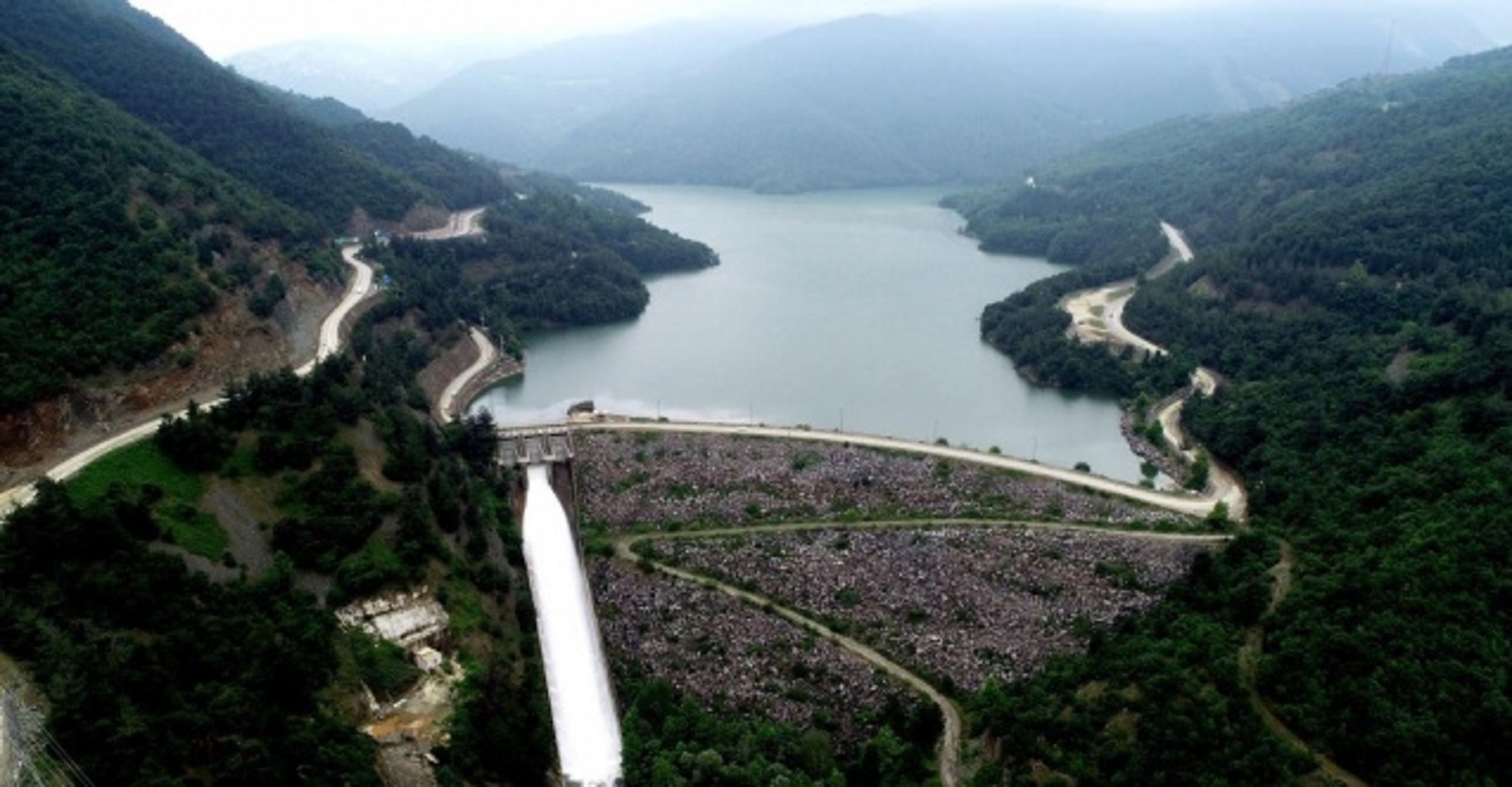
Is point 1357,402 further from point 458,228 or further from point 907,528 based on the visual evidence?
point 458,228

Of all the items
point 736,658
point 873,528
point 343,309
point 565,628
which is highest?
point 343,309

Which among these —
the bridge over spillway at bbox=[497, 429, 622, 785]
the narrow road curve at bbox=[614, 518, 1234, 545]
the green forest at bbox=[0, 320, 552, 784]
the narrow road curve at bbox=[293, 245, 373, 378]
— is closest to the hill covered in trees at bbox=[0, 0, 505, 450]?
the narrow road curve at bbox=[293, 245, 373, 378]

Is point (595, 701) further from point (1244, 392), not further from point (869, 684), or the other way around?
point (1244, 392)

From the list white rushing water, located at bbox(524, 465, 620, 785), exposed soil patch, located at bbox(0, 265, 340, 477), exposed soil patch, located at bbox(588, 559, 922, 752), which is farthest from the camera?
exposed soil patch, located at bbox(588, 559, 922, 752)

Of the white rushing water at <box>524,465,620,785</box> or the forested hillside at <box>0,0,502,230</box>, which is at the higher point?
the forested hillside at <box>0,0,502,230</box>

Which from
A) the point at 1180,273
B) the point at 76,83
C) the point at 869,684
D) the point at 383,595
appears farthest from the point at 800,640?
the point at 76,83

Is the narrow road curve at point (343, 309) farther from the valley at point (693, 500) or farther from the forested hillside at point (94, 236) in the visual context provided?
the forested hillside at point (94, 236)

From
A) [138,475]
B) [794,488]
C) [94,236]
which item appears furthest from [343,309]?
[794,488]

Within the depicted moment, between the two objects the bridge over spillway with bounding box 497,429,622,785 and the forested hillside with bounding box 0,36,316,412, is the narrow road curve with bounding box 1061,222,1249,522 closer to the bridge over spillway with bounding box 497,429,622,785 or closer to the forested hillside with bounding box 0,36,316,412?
the bridge over spillway with bounding box 497,429,622,785
